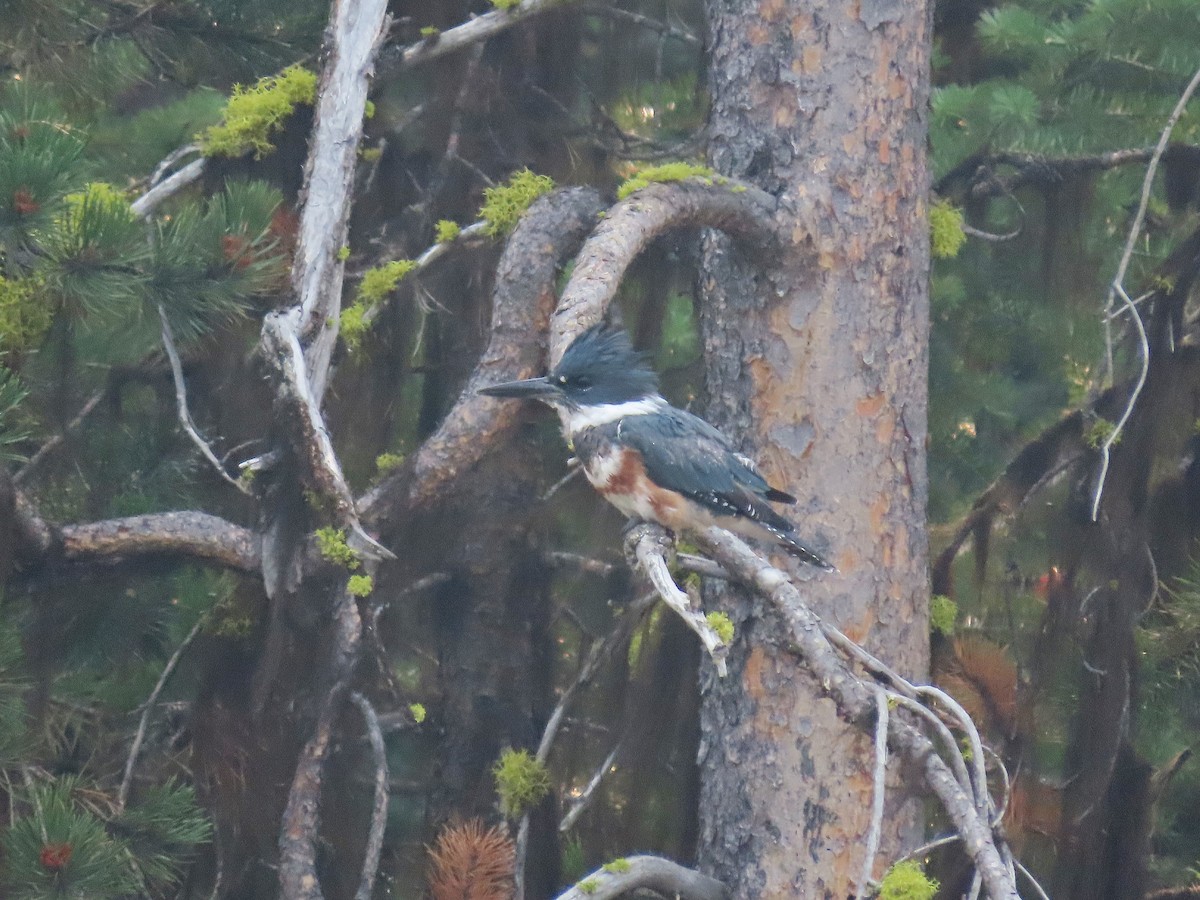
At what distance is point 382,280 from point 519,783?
4.11 ft

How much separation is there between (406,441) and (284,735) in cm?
129

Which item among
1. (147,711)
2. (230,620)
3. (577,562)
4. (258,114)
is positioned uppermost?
(258,114)

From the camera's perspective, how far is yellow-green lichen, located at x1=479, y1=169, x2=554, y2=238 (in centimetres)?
308

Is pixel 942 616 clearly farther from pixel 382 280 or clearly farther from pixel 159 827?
pixel 159 827

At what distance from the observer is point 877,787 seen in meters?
1.69

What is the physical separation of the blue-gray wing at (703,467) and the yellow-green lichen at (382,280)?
0.64m

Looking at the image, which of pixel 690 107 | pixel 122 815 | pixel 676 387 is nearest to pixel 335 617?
pixel 122 815

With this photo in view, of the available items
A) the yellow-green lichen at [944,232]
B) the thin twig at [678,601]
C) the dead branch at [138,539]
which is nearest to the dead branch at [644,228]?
the thin twig at [678,601]

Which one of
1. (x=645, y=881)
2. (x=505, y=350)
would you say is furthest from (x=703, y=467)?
(x=645, y=881)

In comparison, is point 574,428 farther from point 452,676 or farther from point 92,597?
point 92,597

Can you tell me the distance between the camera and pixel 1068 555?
135 inches

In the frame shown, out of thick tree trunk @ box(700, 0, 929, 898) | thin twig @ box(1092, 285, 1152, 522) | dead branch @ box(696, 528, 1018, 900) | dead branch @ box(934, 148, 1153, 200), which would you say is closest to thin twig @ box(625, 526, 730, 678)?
dead branch @ box(696, 528, 1018, 900)

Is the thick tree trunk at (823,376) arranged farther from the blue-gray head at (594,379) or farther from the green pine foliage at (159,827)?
the green pine foliage at (159,827)

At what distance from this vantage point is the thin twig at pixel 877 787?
5.42 ft
